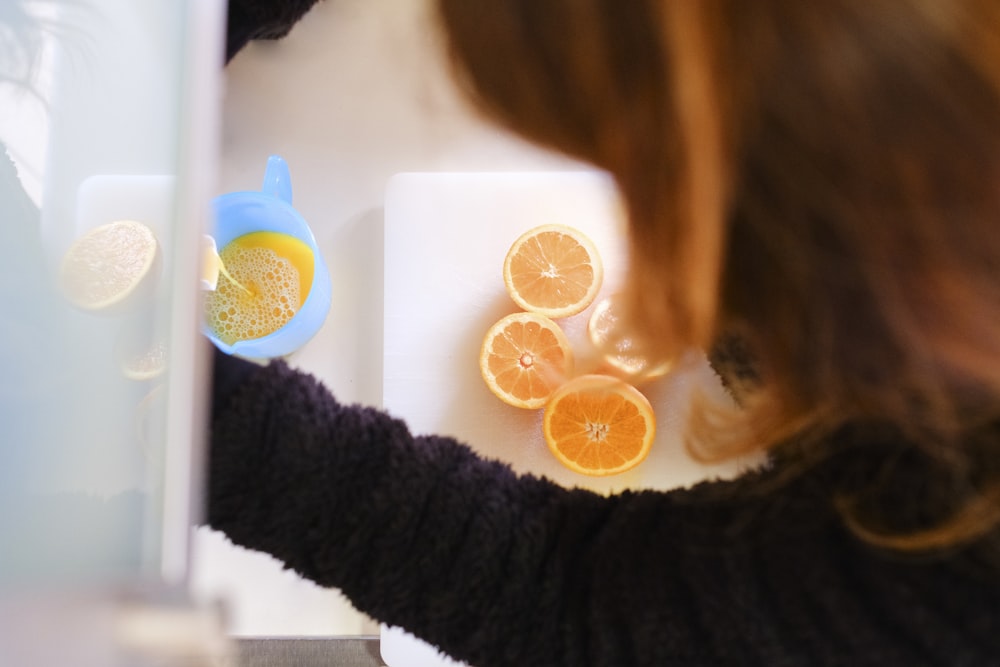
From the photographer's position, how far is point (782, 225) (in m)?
0.33

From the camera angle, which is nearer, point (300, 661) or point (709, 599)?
point (709, 599)

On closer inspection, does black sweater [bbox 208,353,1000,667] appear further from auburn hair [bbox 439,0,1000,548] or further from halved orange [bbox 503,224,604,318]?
halved orange [bbox 503,224,604,318]

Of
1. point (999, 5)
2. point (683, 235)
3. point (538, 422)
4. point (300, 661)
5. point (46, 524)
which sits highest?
point (999, 5)

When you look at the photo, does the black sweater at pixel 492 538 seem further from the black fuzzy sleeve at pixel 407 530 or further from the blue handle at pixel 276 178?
the blue handle at pixel 276 178

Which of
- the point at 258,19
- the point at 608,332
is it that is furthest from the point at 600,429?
the point at 258,19

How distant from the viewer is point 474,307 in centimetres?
66

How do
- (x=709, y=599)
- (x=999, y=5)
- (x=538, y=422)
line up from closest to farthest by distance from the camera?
1. (x=999, y=5)
2. (x=709, y=599)
3. (x=538, y=422)

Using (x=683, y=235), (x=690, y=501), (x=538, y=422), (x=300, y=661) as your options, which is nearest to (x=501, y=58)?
(x=683, y=235)

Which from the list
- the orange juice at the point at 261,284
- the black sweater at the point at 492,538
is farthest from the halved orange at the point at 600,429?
the orange juice at the point at 261,284

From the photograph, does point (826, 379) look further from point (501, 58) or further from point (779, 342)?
point (501, 58)

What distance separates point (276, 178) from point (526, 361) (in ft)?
0.79

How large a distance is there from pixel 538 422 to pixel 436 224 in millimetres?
190

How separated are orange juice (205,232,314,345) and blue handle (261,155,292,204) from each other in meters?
0.03

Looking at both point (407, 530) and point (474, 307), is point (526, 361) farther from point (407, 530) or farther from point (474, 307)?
point (407, 530)
